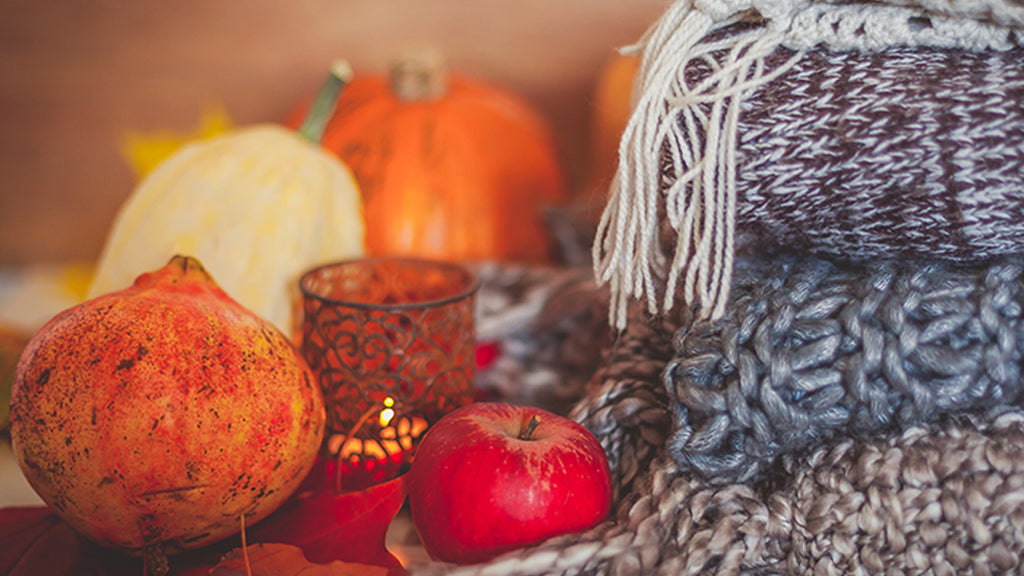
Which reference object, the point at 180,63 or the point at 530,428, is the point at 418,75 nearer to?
the point at 180,63

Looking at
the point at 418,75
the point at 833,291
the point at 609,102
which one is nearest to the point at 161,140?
the point at 418,75

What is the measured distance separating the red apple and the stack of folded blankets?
2 cm

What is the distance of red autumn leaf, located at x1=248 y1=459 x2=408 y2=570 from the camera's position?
44 centimetres

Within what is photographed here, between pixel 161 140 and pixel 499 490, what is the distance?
97cm

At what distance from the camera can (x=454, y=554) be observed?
0.43m

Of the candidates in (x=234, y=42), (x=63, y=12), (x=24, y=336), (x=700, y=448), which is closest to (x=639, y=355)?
(x=700, y=448)

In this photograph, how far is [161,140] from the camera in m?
1.15

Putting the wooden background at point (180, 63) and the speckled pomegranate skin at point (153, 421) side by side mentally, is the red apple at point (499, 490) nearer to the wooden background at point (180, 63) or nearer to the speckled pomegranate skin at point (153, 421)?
the speckled pomegranate skin at point (153, 421)

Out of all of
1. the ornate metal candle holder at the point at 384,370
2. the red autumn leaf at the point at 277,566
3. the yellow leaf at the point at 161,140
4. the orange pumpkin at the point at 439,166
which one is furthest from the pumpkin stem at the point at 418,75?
the red autumn leaf at the point at 277,566

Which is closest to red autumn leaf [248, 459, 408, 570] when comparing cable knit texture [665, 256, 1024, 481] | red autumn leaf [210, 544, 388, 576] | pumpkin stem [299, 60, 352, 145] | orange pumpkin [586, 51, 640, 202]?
red autumn leaf [210, 544, 388, 576]

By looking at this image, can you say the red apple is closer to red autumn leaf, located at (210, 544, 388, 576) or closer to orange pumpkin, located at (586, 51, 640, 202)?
red autumn leaf, located at (210, 544, 388, 576)

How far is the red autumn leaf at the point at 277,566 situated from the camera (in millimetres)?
414

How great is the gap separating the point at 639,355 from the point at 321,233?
1.08 feet

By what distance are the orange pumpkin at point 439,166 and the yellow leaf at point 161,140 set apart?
26 centimetres
